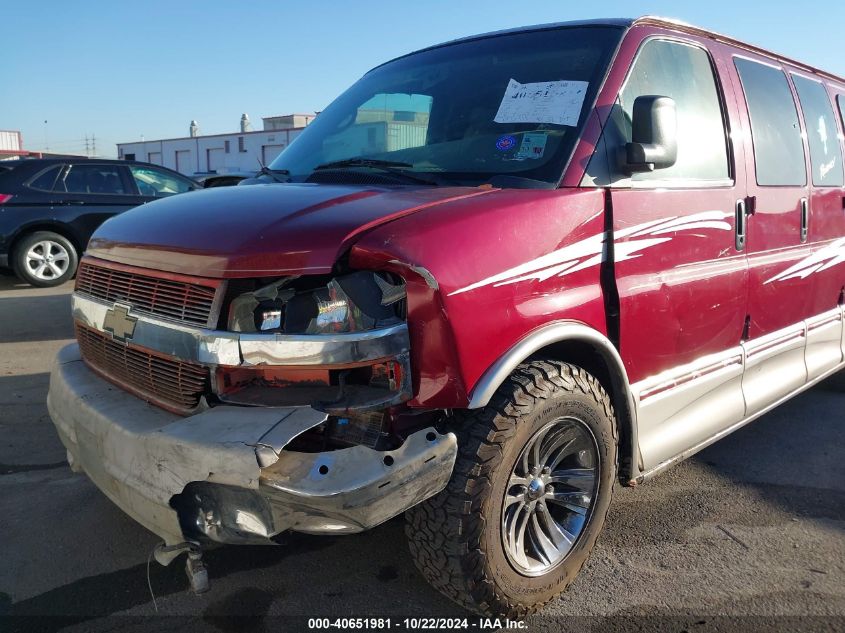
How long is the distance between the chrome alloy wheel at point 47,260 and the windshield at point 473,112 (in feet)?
23.1

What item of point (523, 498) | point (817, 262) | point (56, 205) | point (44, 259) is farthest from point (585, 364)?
point (44, 259)

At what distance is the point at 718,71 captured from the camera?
3307 millimetres

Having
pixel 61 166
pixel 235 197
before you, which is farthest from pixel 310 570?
pixel 61 166

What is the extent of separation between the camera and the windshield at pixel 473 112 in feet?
8.96

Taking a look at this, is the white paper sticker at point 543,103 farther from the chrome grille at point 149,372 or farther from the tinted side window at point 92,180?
the tinted side window at point 92,180

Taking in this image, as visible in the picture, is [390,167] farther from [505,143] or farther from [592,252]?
[592,252]

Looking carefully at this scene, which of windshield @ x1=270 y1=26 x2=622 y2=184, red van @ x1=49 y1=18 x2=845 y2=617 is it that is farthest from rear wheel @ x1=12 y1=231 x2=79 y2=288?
red van @ x1=49 y1=18 x2=845 y2=617

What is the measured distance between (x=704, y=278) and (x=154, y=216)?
228cm

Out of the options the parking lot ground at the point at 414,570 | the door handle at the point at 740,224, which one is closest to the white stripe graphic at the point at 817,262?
the door handle at the point at 740,224

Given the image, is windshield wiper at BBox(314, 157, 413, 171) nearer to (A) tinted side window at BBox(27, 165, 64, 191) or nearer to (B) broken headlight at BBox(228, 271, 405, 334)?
(B) broken headlight at BBox(228, 271, 405, 334)

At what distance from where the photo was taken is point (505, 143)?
2811 millimetres

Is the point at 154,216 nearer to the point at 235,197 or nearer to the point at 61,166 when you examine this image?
the point at 235,197

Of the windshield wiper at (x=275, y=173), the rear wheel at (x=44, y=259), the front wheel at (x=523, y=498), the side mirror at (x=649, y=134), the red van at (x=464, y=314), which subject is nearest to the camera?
the red van at (x=464, y=314)

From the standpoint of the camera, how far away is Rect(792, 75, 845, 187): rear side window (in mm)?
4109
